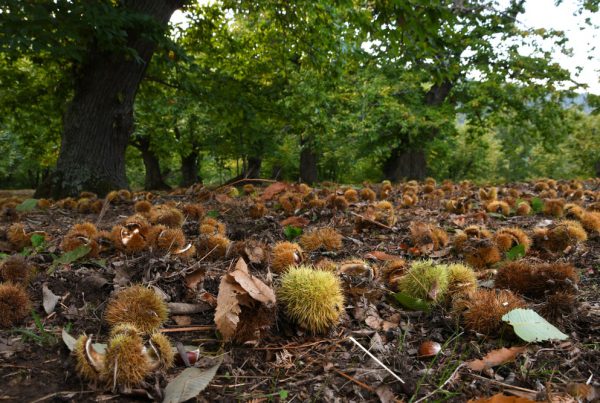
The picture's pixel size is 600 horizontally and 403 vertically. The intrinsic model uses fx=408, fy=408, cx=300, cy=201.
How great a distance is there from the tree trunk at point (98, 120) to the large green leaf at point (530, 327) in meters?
5.88

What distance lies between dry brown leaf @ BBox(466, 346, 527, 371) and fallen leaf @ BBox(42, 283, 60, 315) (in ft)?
5.00

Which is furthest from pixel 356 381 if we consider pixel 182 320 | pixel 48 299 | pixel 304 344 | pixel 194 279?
pixel 48 299

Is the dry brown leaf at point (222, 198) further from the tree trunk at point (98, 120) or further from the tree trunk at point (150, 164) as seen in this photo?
the tree trunk at point (150, 164)

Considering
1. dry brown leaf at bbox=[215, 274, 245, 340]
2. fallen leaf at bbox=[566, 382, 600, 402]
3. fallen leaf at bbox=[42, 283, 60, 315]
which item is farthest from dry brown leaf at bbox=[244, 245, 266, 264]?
fallen leaf at bbox=[566, 382, 600, 402]

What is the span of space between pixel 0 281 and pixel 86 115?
16.6ft

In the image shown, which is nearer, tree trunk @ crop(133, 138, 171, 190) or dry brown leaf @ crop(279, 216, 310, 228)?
dry brown leaf @ crop(279, 216, 310, 228)

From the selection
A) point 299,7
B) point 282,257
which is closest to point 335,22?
point 299,7

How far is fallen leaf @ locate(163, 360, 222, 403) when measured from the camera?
1.07 metres

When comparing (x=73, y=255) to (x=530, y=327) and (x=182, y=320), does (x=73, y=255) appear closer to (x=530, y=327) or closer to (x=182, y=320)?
(x=182, y=320)

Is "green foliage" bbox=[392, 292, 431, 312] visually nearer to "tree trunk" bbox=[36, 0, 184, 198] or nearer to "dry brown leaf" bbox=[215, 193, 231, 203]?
"dry brown leaf" bbox=[215, 193, 231, 203]

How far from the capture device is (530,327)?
4.44 ft

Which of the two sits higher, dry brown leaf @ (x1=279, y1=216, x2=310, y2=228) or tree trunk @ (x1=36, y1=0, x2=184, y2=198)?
tree trunk @ (x1=36, y1=0, x2=184, y2=198)

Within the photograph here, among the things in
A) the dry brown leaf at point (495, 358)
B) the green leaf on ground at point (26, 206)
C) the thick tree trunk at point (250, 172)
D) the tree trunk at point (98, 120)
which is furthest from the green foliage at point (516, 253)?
the tree trunk at point (98, 120)

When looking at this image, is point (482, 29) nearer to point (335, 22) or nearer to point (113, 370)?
point (335, 22)
